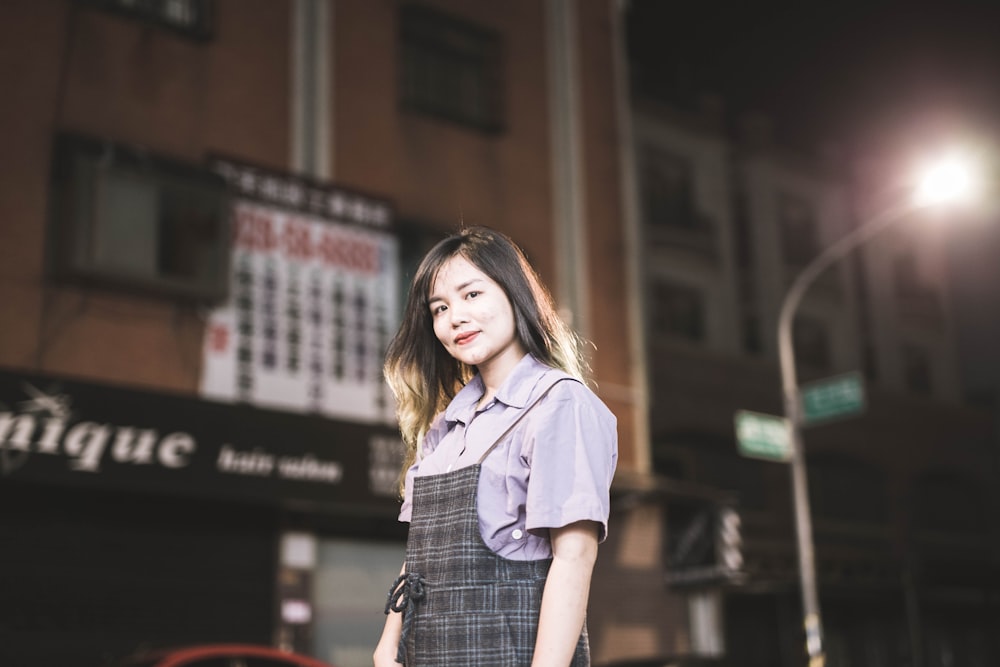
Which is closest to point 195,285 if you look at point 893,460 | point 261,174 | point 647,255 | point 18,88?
point 261,174

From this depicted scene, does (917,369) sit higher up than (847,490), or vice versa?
(917,369)

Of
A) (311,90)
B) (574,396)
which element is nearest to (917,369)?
(311,90)

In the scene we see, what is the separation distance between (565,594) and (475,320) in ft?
2.41

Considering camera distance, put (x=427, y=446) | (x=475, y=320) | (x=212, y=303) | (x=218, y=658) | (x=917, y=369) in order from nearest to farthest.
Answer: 1. (x=475, y=320)
2. (x=427, y=446)
3. (x=218, y=658)
4. (x=212, y=303)
5. (x=917, y=369)

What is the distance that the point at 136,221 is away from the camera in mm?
13172

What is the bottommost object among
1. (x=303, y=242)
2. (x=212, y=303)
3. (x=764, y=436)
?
(x=764, y=436)

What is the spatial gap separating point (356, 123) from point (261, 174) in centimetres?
191

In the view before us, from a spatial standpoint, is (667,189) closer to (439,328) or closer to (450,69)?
(450,69)

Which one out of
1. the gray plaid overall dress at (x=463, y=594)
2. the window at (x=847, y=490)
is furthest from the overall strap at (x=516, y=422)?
the window at (x=847, y=490)

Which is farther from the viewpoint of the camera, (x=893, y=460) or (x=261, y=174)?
(x=893, y=460)

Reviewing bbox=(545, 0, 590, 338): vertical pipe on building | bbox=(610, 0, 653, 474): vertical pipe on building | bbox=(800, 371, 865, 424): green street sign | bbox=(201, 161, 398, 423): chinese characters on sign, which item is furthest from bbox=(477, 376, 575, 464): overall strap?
bbox=(610, 0, 653, 474): vertical pipe on building

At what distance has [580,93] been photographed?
18.8m

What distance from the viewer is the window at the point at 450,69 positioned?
55.7 ft

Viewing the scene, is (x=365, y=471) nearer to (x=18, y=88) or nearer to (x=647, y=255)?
(x=18, y=88)
